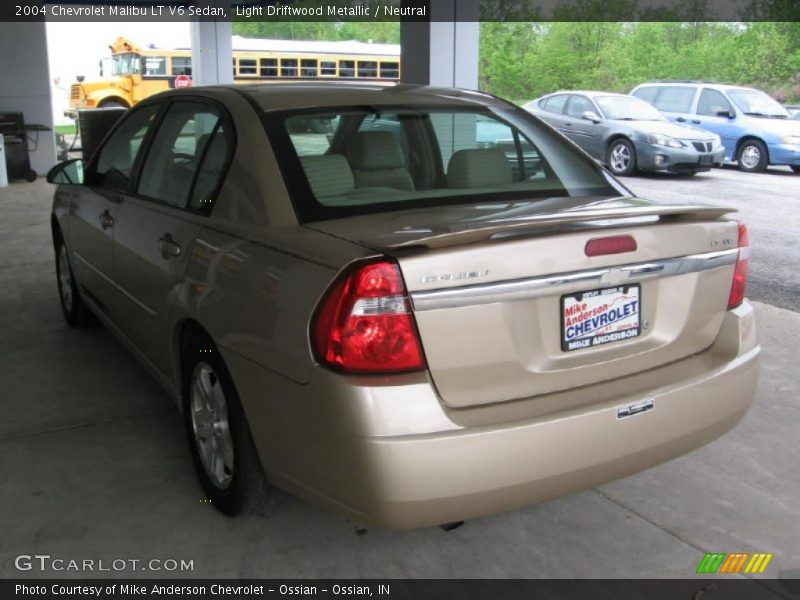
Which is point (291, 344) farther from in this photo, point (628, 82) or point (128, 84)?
point (128, 84)

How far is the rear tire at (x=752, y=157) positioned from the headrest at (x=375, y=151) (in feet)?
41.4

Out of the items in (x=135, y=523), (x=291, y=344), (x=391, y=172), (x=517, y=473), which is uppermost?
(x=391, y=172)

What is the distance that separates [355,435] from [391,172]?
1278mm

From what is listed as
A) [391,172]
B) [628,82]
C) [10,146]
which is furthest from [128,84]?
[391,172]

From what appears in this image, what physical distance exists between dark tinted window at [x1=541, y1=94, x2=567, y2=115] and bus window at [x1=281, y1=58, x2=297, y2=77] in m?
13.6

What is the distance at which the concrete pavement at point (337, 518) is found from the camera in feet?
9.18

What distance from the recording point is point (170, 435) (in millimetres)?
3803

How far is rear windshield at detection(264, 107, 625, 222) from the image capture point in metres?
2.86

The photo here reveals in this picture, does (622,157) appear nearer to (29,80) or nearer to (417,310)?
(29,80)

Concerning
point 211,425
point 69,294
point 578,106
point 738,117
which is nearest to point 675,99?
point 738,117

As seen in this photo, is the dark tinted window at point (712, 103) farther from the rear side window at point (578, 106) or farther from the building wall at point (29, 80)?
the building wall at point (29, 80)

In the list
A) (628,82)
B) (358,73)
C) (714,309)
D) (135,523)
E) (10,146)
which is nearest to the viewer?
(714,309)

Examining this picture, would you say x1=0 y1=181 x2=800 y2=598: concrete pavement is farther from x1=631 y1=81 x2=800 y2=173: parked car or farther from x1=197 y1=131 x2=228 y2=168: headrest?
x1=631 y1=81 x2=800 y2=173: parked car

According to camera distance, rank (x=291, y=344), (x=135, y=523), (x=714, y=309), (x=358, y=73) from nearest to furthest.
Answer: (x=291, y=344) → (x=714, y=309) → (x=135, y=523) → (x=358, y=73)
